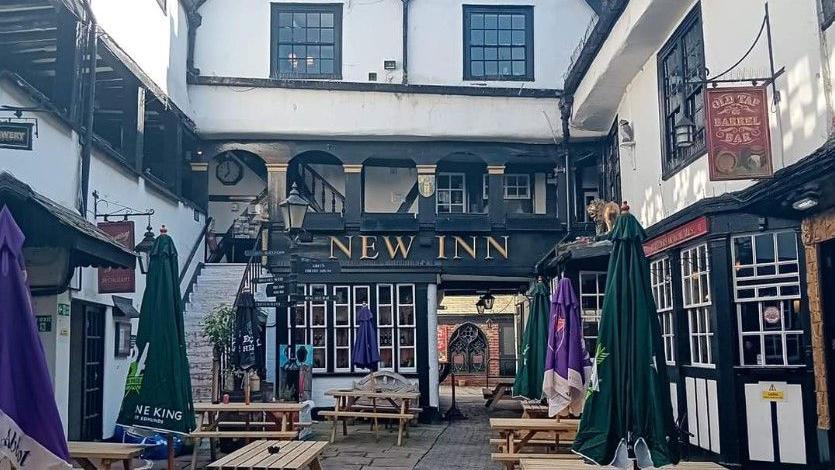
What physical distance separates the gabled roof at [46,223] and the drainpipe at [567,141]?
36.6ft

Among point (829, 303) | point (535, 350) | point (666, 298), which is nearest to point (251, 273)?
point (535, 350)

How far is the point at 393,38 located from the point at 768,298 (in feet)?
39.0

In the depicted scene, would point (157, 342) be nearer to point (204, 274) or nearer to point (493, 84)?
point (204, 274)

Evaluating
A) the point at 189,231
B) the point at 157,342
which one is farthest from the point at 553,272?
the point at 157,342

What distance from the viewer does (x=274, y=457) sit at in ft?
27.8

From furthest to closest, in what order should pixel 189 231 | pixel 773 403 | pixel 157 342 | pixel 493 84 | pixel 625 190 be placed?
pixel 493 84
pixel 189 231
pixel 625 190
pixel 773 403
pixel 157 342

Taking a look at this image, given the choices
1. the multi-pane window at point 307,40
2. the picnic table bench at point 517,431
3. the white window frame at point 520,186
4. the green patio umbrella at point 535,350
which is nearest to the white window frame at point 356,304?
the white window frame at point 520,186

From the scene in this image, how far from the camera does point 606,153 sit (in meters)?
17.9

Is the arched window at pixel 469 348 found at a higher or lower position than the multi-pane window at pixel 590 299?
lower

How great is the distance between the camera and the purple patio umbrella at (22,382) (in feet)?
Answer: 17.6

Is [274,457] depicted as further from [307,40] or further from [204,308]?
[307,40]

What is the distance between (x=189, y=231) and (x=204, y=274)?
928 mm

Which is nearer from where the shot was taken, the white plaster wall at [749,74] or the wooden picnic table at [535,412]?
the white plaster wall at [749,74]

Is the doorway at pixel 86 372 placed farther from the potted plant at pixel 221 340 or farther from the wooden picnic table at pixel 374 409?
the wooden picnic table at pixel 374 409
